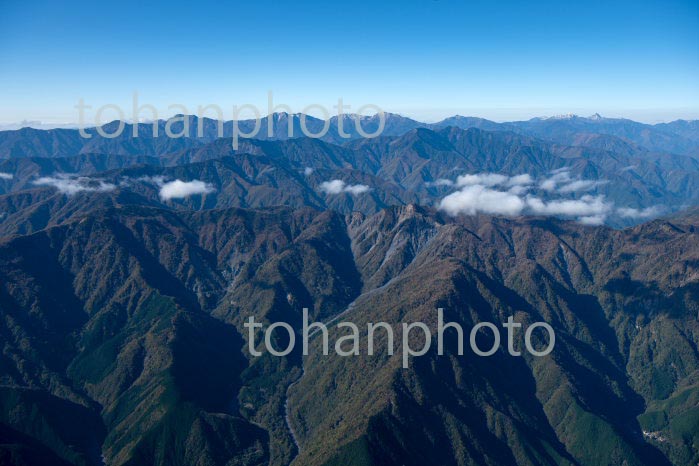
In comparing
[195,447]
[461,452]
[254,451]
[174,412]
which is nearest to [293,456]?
[254,451]

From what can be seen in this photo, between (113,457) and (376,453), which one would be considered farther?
(113,457)

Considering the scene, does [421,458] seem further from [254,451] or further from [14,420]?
[14,420]

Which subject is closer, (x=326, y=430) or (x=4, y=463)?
(x=4, y=463)

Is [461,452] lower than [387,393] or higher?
lower

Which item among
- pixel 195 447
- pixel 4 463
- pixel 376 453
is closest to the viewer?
pixel 4 463

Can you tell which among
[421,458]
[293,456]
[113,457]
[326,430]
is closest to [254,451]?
[293,456]

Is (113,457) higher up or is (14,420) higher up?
(14,420)

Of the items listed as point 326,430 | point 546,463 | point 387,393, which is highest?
point 387,393

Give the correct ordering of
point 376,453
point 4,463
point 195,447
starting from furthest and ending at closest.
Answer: point 195,447
point 376,453
point 4,463

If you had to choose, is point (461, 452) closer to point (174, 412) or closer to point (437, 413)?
point (437, 413)
